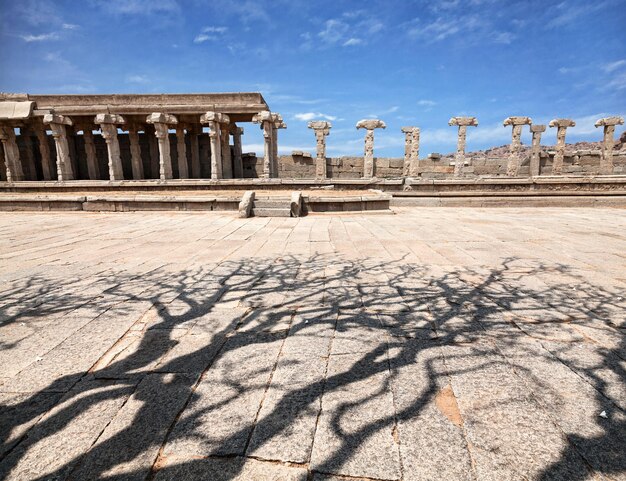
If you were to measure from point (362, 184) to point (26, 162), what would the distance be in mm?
24204

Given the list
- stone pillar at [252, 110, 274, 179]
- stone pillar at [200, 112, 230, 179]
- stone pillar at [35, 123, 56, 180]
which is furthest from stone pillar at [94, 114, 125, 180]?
stone pillar at [252, 110, 274, 179]

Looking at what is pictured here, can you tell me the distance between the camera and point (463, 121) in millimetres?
20875

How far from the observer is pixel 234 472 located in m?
1.27

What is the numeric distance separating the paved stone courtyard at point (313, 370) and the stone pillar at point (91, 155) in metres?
22.1

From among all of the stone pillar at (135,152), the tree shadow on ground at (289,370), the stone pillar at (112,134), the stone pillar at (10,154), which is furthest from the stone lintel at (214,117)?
the tree shadow on ground at (289,370)

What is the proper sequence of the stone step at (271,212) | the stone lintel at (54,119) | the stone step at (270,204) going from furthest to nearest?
the stone lintel at (54,119) < the stone step at (270,204) < the stone step at (271,212)

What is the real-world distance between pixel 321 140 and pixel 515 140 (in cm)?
1281

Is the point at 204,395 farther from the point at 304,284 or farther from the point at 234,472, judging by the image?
the point at 304,284

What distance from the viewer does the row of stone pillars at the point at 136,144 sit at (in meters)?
18.7

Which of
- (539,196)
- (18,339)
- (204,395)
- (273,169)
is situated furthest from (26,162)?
(539,196)

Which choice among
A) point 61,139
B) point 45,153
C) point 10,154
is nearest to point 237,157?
point 61,139

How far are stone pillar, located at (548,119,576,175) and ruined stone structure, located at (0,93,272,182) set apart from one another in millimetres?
19076

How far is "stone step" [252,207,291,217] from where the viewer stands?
346 inches

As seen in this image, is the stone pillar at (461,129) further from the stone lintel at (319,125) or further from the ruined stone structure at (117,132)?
the ruined stone structure at (117,132)
